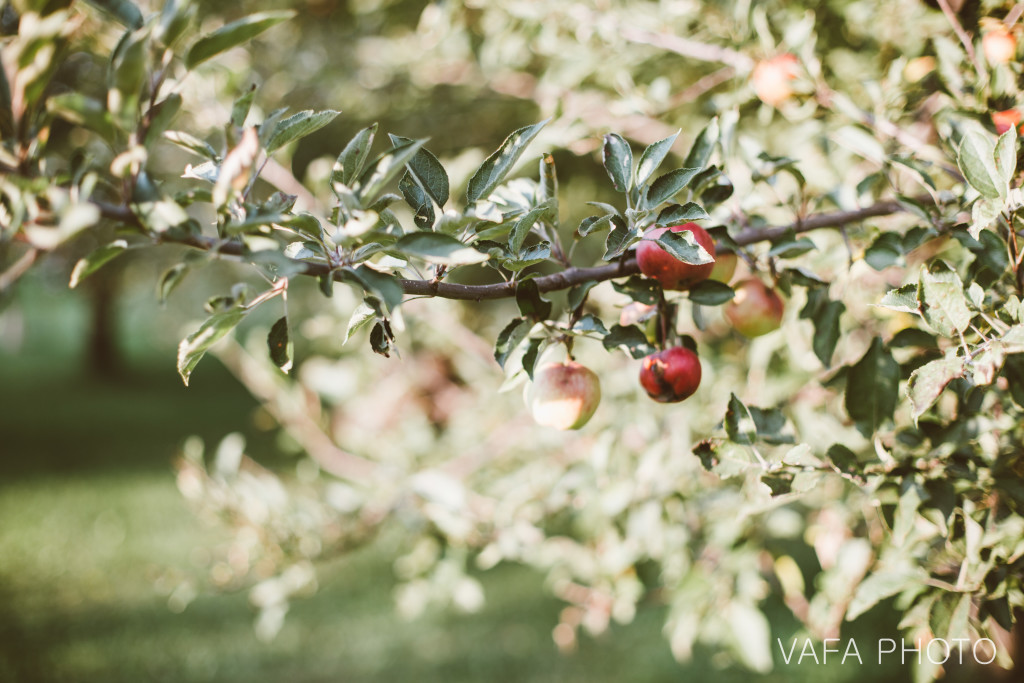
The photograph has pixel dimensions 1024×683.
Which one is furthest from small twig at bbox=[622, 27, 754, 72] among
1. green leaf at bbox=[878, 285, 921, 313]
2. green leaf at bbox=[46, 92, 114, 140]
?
green leaf at bbox=[46, 92, 114, 140]

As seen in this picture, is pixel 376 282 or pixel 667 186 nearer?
pixel 376 282

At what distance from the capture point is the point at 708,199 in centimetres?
95

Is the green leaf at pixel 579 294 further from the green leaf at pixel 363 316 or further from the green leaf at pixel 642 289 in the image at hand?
the green leaf at pixel 363 316

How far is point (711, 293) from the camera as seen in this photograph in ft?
2.97

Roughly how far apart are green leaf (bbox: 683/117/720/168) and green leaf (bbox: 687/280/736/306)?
186mm

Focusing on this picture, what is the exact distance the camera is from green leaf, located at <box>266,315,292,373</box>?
0.76m

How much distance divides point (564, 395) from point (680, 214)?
318mm

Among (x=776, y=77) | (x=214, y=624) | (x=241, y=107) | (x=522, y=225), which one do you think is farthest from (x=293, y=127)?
(x=214, y=624)

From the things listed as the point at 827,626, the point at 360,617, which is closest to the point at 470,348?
the point at 827,626

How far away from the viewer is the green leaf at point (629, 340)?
89 centimetres

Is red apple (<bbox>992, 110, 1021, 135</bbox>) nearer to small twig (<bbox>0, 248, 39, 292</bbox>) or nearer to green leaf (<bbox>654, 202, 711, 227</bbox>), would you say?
green leaf (<bbox>654, 202, 711, 227</bbox>)

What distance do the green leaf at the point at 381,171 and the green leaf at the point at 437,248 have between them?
0.21ft

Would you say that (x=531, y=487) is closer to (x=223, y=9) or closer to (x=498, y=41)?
(x=498, y=41)

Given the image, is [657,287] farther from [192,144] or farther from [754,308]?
[192,144]
